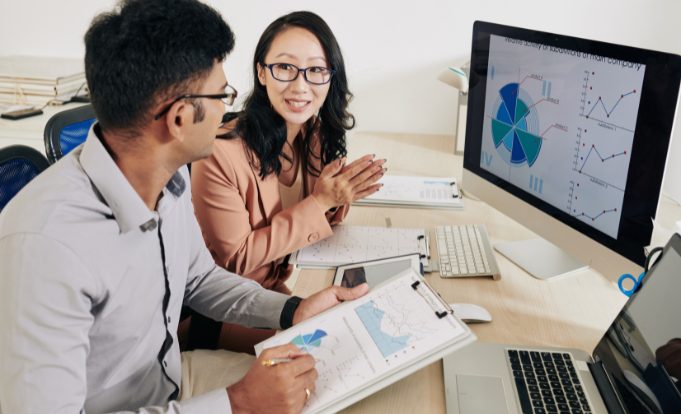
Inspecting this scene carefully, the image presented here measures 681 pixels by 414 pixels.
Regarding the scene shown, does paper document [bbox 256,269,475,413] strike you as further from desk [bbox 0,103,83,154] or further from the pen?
desk [bbox 0,103,83,154]

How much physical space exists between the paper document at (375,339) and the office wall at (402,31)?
4.53 feet

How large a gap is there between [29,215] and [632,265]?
1021mm

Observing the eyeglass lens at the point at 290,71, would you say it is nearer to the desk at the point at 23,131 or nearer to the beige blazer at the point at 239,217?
the beige blazer at the point at 239,217

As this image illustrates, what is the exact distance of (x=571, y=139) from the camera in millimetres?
1172

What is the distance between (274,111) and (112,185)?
28.2 inches

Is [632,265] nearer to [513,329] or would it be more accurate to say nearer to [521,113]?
[513,329]

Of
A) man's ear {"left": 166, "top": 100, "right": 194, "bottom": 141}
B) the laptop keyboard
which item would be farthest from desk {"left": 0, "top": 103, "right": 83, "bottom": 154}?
the laptop keyboard

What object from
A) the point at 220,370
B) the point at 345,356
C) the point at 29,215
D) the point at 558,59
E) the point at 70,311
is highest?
the point at 558,59

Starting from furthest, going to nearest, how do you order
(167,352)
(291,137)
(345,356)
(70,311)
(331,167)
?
(291,137) → (331,167) → (167,352) → (345,356) → (70,311)

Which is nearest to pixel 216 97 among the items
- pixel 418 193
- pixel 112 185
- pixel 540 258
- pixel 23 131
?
pixel 112 185

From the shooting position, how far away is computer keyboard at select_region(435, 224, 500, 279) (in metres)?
1.29

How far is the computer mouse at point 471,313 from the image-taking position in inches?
42.9

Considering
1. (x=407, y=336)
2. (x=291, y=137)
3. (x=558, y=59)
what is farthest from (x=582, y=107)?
(x=291, y=137)

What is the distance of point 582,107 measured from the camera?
3.71 feet
